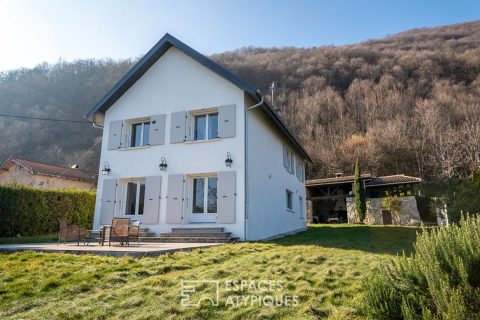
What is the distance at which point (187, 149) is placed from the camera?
11.8 m

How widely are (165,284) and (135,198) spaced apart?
839 centimetres

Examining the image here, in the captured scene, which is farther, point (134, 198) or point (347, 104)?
point (347, 104)

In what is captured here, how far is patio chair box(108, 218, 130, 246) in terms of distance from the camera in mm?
8570

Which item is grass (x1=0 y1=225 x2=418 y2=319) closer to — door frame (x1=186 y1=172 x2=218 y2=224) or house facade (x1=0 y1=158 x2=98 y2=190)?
door frame (x1=186 y1=172 x2=218 y2=224)

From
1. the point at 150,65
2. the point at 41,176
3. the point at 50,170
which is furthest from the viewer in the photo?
the point at 50,170

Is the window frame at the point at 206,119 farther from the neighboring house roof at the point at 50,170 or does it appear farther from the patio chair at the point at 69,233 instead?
the neighboring house roof at the point at 50,170

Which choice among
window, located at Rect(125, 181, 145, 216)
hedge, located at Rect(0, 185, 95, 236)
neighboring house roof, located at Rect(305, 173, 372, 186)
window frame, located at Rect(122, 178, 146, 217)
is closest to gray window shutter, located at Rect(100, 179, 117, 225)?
window frame, located at Rect(122, 178, 146, 217)

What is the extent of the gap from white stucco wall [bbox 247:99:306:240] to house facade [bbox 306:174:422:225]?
33.1 feet

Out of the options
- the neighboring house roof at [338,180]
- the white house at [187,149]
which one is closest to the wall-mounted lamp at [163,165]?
the white house at [187,149]

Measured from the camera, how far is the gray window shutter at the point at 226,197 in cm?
1060

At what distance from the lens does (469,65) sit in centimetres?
4281

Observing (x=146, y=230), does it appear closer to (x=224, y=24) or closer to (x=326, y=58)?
(x=224, y=24)

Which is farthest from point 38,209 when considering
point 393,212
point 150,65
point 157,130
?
point 393,212

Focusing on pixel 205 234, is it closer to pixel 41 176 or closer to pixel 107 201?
pixel 107 201
